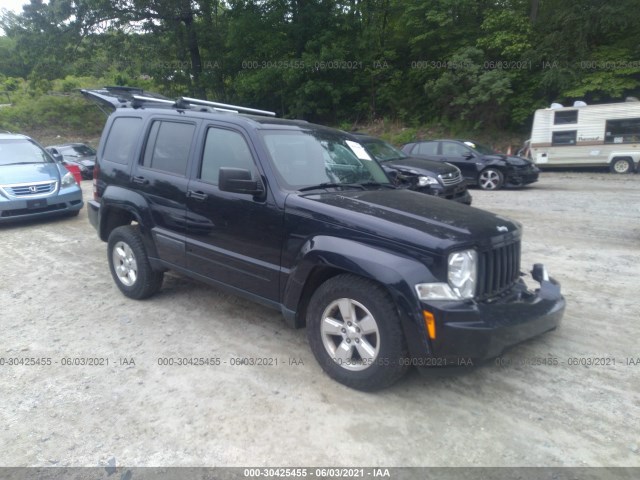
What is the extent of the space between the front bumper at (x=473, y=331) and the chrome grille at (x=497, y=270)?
0.35 ft

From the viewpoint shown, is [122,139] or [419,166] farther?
[419,166]

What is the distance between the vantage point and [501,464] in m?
2.73

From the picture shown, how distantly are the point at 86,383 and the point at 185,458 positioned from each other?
132 centimetres

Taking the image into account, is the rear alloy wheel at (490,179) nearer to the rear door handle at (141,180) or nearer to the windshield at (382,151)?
the windshield at (382,151)

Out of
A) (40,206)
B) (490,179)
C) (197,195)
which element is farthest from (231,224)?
(490,179)

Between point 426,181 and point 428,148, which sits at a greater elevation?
point 428,148

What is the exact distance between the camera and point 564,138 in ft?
59.0

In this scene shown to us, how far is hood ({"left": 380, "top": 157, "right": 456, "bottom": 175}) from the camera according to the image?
31.9 feet

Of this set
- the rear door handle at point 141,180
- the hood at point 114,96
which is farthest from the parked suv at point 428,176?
the rear door handle at point 141,180

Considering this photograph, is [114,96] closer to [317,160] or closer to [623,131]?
[317,160]

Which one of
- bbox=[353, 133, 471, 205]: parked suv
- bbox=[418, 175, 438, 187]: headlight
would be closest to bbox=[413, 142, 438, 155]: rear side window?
bbox=[353, 133, 471, 205]: parked suv

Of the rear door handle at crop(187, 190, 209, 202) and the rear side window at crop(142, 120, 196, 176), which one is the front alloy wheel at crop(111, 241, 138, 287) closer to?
the rear side window at crop(142, 120, 196, 176)

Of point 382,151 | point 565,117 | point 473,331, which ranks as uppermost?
point 565,117

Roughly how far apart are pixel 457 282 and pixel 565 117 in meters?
17.5
